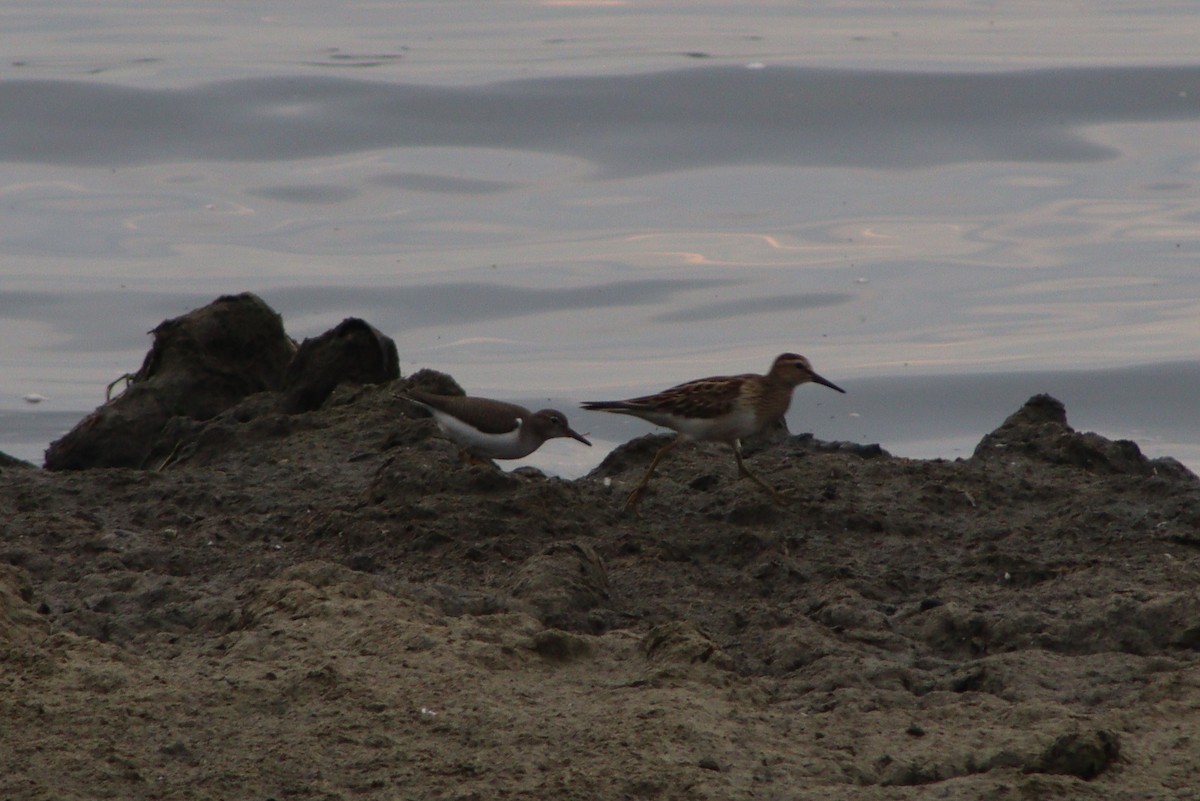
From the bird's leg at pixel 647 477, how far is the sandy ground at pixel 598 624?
0.28 feet

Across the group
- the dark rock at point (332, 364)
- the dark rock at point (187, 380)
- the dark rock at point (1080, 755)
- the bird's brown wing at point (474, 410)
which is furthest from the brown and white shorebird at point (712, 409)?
the dark rock at point (1080, 755)

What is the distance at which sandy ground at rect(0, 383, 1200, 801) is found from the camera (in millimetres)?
4512

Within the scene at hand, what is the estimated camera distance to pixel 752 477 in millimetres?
6984

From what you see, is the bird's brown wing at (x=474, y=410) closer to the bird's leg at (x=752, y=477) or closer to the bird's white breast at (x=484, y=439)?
the bird's white breast at (x=484, y=439)

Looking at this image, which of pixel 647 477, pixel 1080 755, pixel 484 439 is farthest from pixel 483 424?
pixel 1080 755

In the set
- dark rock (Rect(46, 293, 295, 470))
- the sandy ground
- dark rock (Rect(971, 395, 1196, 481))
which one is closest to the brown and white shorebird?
the sandy ground

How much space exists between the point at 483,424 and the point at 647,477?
1.00 meters

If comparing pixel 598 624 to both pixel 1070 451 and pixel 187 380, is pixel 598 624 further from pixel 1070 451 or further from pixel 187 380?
pixel 187 380

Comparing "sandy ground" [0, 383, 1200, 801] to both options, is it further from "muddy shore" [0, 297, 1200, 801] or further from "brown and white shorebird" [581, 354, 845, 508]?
"brown and white shorebird" [581, 354, 845, 508]

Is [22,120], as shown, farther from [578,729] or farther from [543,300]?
[578,729]

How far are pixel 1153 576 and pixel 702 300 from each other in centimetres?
776

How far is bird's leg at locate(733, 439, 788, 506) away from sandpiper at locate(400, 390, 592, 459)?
1048mm

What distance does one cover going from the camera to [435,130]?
17.5 meters

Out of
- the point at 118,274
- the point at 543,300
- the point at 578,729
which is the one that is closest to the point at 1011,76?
the point at 543,300
